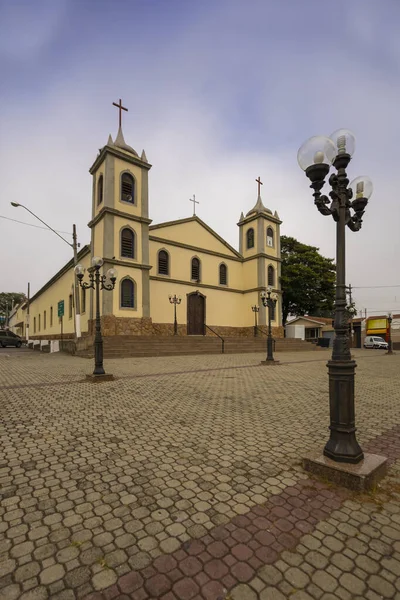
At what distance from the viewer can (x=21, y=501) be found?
2547mm

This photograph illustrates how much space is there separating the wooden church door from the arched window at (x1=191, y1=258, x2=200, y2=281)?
4.63 feet

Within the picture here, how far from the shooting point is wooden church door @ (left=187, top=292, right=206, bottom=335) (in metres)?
23.7

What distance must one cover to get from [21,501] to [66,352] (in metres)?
16.9

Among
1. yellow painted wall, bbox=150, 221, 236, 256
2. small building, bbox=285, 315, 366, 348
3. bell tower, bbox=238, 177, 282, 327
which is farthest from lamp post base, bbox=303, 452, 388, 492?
small building, bbox=285, 315, 366, 348

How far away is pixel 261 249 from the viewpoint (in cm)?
2697

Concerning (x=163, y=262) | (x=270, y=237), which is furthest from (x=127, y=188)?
(x=270, y=237)

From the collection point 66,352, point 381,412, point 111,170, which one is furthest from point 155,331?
point 381,412

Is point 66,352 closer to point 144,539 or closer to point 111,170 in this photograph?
point 111,170

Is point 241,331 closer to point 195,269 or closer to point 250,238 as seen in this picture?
point 195,269

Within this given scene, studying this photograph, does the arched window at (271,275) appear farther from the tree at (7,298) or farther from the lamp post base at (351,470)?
the tree at (7,298)

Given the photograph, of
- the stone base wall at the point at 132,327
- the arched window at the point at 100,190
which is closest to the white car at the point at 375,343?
the stone base wall at the point at 132,327

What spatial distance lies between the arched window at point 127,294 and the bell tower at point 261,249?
11476 mm

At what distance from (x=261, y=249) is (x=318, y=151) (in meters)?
24.2

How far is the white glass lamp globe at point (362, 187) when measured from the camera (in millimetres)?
3734
